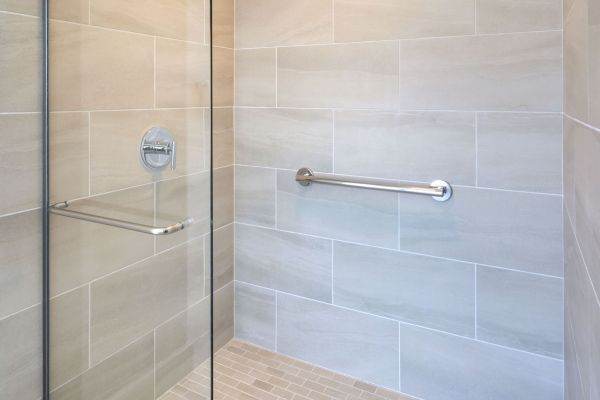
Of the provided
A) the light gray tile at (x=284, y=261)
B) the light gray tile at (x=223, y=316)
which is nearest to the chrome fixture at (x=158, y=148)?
the light gray tile at (x=284, y=261)

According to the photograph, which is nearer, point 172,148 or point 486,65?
point 172,148

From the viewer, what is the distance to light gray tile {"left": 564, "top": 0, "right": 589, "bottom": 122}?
32.9 inches

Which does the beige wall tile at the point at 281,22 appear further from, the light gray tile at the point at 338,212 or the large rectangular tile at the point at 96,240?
the large rectangular tile at the point at 96,240

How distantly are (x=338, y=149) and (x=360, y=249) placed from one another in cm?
41

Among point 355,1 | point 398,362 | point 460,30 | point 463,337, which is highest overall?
point 355,1

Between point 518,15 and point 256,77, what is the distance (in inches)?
40.9

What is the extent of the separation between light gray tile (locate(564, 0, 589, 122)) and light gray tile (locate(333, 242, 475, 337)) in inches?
27.3

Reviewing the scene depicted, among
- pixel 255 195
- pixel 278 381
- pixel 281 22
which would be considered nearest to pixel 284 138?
pixel 255 195

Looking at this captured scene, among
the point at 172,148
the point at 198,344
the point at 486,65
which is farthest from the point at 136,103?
the point at 486,65

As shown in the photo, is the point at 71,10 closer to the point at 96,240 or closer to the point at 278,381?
the point at 96,240

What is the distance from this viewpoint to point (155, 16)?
4.25ft

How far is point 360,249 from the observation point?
1.75 metres

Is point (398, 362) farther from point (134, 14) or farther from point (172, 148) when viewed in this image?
point (134, 14)

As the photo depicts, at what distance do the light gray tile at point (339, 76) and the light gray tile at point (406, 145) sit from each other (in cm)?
6
